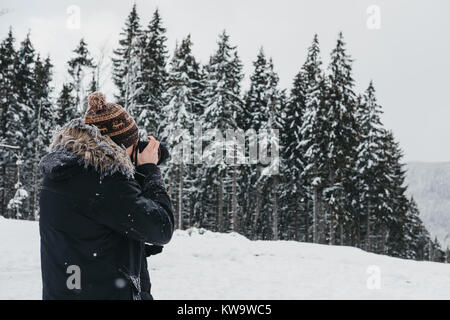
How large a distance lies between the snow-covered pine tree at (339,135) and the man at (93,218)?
28.8 metres

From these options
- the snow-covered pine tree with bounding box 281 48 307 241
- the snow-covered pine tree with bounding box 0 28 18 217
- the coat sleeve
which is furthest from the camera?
the snow-covered pine tree with bounding box 281 48 307 241

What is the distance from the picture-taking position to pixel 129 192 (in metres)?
1.80

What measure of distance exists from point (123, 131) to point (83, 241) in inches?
22.2

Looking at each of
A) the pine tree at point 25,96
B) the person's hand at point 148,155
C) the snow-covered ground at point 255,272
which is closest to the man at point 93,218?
the person's hand at point 148,155

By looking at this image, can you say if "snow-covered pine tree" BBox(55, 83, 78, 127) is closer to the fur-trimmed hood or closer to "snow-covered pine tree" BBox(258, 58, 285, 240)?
"snow-covered pine tree" BBox(258, 58, 285, 240)

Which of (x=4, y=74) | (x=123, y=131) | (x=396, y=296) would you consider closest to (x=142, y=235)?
(x=123, y=131)

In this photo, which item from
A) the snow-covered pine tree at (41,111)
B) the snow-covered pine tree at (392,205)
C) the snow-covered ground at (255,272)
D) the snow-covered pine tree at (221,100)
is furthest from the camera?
the snow-covered pine tree at (41,111)

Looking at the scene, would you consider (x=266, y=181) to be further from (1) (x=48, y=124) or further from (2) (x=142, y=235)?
(2) (x=142, y=235)

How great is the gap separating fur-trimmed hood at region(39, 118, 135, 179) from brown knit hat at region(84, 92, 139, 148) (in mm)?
67

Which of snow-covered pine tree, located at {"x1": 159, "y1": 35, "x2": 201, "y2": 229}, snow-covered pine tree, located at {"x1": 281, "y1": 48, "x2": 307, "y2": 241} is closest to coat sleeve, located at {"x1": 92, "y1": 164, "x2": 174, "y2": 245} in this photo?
snow-covered pine tree, located at {"x1": 159, "y1": 35, "x2": 201, "y2": 229}

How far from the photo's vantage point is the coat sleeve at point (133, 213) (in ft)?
5.76

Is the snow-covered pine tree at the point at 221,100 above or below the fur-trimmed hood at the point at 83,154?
above

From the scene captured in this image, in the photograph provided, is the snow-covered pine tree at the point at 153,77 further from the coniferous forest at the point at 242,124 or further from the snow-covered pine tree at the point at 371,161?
the snow-covered pine tree at the point at 371,161

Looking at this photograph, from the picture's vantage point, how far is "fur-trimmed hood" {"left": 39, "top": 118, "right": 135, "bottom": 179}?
1.78m
